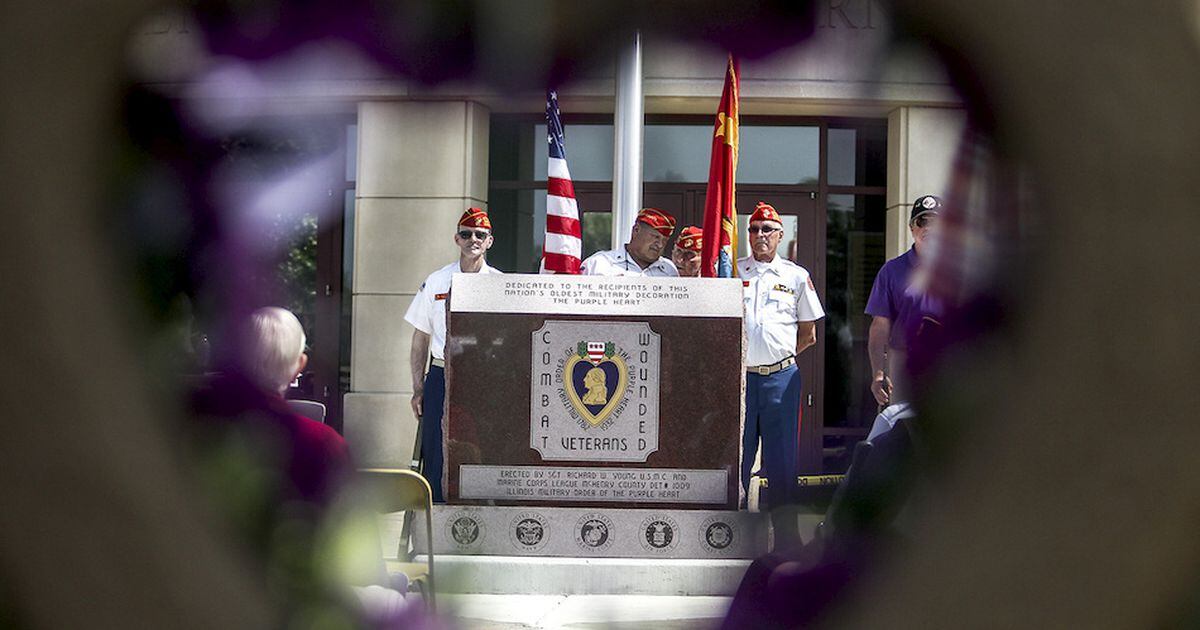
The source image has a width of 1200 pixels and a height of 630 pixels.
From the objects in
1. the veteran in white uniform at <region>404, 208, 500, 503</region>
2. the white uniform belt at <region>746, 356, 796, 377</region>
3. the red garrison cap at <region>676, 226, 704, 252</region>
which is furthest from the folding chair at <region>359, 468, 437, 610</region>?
the red garrison cap at <region>676, 226, 704, 252</region>

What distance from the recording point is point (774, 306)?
14.6ft

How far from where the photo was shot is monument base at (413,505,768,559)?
3.05 meters

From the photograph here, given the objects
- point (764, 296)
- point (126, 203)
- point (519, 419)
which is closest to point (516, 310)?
point (519, 419)

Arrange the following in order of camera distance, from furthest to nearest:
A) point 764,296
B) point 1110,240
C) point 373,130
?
point 764,296 < point 373,130 < point 1110,240

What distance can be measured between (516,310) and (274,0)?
8.65 ft

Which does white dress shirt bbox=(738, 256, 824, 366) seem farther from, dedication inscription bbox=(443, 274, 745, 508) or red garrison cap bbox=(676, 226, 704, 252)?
dedication inscription bbox=(443, 274, 745, 508)

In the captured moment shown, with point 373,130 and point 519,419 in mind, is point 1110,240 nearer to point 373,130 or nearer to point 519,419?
point 373,130

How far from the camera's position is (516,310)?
10.3 feet

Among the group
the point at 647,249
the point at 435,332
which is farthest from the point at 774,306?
the point at 435,332

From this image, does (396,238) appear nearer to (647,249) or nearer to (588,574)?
(647,249)

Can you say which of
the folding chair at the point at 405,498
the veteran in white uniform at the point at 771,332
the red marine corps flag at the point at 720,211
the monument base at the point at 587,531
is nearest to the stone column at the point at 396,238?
the folding chair at the point at 405,498

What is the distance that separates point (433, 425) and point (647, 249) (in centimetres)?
102

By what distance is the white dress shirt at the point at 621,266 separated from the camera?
424 centimetres

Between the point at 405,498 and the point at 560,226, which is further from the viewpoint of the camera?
the point at 560,226
